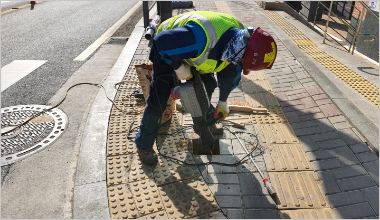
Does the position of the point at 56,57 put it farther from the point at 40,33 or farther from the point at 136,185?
the point at 136,185

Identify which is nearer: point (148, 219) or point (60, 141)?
point (148, 219)

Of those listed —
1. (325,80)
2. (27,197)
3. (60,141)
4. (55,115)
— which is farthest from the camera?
(325,80)

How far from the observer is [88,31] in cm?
845

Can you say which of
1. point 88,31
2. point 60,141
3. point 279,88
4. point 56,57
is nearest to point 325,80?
point 279,88

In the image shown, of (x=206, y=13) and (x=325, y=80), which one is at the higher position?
(x=206, y=13)

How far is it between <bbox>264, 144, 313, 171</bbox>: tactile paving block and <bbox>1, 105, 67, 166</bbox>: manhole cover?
98.2 inches

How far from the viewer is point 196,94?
2.84 meters

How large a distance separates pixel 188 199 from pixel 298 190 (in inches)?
40.1

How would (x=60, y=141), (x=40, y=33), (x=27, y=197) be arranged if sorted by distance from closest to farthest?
(x=27, y=197), (x=60, y=141), (x=40, y=33)

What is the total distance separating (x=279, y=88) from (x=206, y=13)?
8.36 feet

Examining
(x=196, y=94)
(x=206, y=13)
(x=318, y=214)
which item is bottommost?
(x=318, y=214)

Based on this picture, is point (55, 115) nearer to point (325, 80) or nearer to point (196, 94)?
point (196, 94)

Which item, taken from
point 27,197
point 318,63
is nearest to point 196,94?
point 27,197

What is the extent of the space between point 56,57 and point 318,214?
5835mm
